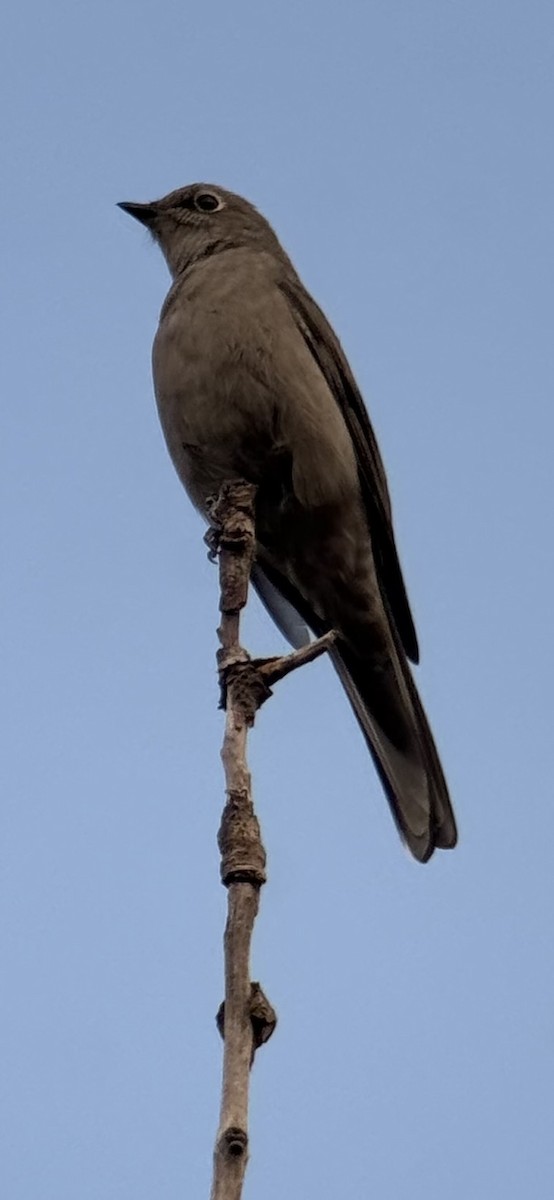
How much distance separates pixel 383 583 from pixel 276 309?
1.44 meters

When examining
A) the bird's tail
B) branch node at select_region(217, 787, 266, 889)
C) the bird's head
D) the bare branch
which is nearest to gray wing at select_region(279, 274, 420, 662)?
the bird's tail

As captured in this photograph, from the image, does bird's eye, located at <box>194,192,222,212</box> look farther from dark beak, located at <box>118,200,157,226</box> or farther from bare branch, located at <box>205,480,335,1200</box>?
bare branch, located at <box>205,480,335,1200</box>

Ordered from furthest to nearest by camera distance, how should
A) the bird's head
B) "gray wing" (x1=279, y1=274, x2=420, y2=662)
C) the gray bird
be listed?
the bird's head < "gray wing" (x1=279, y1=274, x2=420, y2=662) < the gray bird

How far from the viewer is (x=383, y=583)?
7.97 metres

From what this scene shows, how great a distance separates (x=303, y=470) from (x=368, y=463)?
717mm

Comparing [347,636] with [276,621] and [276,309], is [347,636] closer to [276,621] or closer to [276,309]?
[276,621]

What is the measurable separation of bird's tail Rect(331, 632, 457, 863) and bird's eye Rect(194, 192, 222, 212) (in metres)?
2.79

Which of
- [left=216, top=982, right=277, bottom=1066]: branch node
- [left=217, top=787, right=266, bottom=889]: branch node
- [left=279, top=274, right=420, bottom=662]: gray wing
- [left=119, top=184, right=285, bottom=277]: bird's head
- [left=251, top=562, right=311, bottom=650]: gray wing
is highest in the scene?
[left=119, top=184, right=285, bottom=277]: bird's head

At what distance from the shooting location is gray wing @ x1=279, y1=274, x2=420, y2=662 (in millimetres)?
7914

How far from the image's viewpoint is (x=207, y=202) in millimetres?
9117

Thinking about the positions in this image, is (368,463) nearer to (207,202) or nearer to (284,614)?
(284,614)

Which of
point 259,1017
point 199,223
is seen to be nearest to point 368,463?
point 199,223

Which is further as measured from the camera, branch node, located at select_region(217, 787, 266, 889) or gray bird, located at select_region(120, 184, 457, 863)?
gray bird, located at select_region(120, 184, 457, 863)

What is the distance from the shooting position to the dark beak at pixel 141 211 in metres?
9.09
